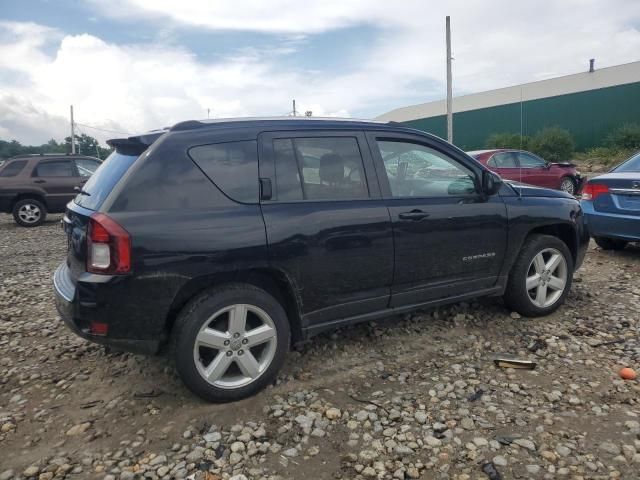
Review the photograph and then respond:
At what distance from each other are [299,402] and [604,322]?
110 inches

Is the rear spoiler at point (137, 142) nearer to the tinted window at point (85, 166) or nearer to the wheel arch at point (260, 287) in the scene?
the wheel arch at point (260, 287)

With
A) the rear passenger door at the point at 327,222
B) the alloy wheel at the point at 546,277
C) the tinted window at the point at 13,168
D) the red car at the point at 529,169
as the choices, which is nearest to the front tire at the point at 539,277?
the alloy wheel at the point at 546,277

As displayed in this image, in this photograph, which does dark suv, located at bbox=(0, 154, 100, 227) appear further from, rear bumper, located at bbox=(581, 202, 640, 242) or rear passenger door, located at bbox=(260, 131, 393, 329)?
rear bumper, located at bbox=(581, 202, 640, 242)

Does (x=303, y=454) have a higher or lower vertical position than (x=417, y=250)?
lower

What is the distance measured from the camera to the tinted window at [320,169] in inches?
125

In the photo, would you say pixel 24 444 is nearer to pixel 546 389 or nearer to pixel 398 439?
pixel 398 439

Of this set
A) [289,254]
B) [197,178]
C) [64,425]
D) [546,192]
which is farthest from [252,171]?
[546,192]

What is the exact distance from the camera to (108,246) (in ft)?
8.77

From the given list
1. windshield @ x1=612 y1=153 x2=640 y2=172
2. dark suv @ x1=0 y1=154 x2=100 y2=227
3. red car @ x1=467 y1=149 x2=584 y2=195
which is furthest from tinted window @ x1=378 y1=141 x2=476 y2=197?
dark suv @ x1=0 y1=154 x2=100 y2=227

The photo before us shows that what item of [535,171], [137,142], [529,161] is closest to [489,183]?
[137,142]

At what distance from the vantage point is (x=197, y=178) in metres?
2.92

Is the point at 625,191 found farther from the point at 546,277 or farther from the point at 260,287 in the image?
the point at 260,287

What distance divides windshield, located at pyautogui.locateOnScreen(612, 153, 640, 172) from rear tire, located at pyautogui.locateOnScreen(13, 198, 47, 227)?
38.4 feet

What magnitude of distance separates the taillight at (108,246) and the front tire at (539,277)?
10.1 feet
